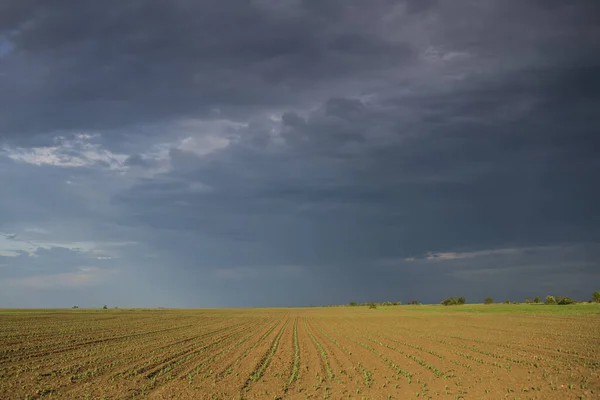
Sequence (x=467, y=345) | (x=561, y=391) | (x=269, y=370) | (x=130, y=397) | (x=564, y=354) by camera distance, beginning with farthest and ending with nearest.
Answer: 1. (x=467, y=345)
2. (x=564, y=354)
3. (x=269, y=370)
4. (x=561, y=391)
5. (x=130, y=397)

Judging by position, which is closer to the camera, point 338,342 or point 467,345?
point 467,345

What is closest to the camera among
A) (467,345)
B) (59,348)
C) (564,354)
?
(564,354)

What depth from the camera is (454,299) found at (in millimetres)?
168000

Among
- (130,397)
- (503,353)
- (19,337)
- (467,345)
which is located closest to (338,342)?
(467,345)

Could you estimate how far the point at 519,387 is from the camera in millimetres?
16297

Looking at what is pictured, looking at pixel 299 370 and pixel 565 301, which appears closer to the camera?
pixel 299 370

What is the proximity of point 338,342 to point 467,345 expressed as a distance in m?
9.13

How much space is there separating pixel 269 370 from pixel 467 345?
53.8 feet

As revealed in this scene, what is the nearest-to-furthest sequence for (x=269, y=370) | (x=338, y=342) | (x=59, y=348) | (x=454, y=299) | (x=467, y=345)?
(x=269, y=370)
(x=59, y=348)
(x=467, y=345)
(x=338, y=342)
(x=454, y=299)

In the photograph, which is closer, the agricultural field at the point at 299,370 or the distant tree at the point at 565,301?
the agricultural field at the point at 299,370

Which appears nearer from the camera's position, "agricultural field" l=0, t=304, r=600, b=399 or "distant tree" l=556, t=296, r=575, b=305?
"agricultural field" l=0, t=304, r=600, b=399

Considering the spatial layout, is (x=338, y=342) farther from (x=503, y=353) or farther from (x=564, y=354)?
(x=564, y=354)

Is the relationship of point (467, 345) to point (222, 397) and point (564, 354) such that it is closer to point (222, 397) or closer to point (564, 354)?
point (564, 354)

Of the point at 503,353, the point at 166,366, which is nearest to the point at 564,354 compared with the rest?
the point at 503,353
